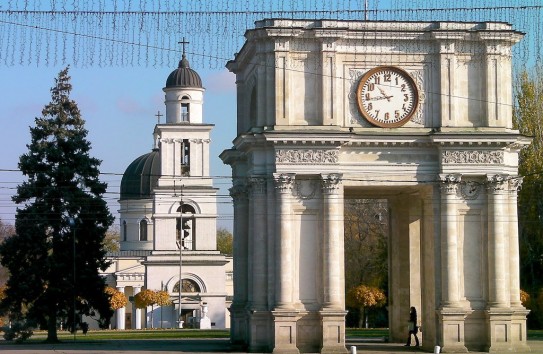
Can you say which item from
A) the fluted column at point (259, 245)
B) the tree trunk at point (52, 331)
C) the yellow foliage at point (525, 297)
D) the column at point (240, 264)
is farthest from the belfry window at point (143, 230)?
the fluted column at point (259, 245)

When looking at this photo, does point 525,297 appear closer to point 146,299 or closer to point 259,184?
point 259,184

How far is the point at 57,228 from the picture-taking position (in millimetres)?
61312

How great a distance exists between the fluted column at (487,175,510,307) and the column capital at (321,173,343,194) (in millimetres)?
5158

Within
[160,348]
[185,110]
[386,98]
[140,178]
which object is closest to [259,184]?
[386,98]

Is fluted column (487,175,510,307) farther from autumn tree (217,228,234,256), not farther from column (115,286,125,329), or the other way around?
autumn tree (217,228,234,256)

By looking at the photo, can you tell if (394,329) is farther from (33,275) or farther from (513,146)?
(33,275)

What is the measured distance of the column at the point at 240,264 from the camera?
158 feet

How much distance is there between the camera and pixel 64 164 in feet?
201

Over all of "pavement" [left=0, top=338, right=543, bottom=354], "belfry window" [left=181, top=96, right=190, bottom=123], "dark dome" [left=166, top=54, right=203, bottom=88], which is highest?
"dark dome" [left=166, top=54, right=203, bottom=88]

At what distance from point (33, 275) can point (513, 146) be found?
25529 millimetres

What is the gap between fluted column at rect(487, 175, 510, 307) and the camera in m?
44.2

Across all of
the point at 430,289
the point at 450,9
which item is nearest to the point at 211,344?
the point at 430,289

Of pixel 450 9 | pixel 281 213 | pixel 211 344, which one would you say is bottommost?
pixel 211 344

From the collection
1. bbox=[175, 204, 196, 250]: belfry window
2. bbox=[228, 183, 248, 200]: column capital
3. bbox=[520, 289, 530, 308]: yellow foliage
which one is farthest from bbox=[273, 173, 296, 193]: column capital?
bbox=[175, 204, 196, 250]: belfry window
